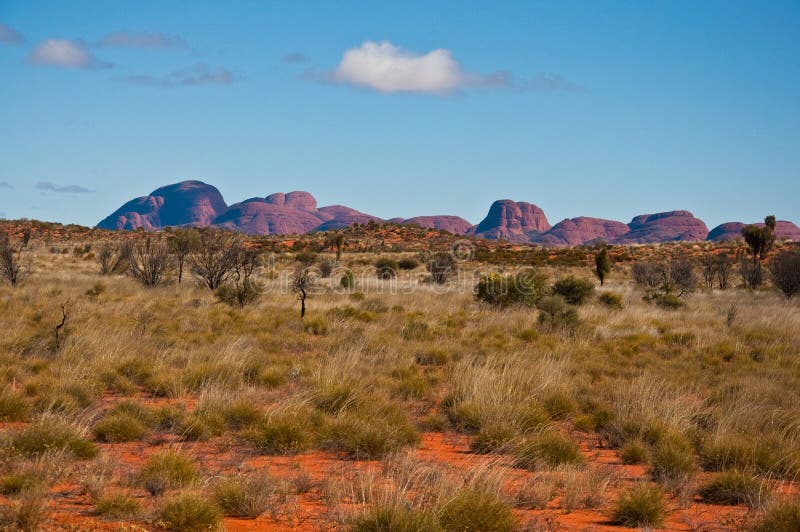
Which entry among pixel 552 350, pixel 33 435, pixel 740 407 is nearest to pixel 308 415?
pixel 33 435

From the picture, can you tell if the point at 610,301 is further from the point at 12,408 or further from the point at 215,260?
the point at 12,408

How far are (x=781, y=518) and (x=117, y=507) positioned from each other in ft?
17.3

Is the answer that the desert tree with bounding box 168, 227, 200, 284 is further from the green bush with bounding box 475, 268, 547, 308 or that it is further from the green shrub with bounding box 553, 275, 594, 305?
the green shrub with bounding box 553, 275, 594, 305

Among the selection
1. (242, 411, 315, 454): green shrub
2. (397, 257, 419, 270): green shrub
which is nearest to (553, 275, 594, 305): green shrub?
(242, 411, 315, 454): green shrub

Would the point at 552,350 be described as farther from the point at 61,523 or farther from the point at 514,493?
the point at 61,523

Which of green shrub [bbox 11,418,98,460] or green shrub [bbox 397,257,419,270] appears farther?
green shrub [bbox 397,257,419,270]

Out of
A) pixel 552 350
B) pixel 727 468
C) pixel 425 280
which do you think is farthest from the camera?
pixel 425 280

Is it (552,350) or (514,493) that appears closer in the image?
(514,493)

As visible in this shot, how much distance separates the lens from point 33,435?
21.0ft

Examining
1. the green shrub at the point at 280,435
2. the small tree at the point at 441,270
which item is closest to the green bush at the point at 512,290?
the small tree at the point at 441,270

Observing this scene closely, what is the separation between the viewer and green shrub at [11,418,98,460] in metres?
6.27

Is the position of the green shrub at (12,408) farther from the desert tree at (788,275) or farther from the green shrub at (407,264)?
the green shrub at (407,264)

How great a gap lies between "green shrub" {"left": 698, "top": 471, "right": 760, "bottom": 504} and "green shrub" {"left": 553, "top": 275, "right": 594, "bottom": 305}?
57.4ft

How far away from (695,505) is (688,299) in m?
23.4
